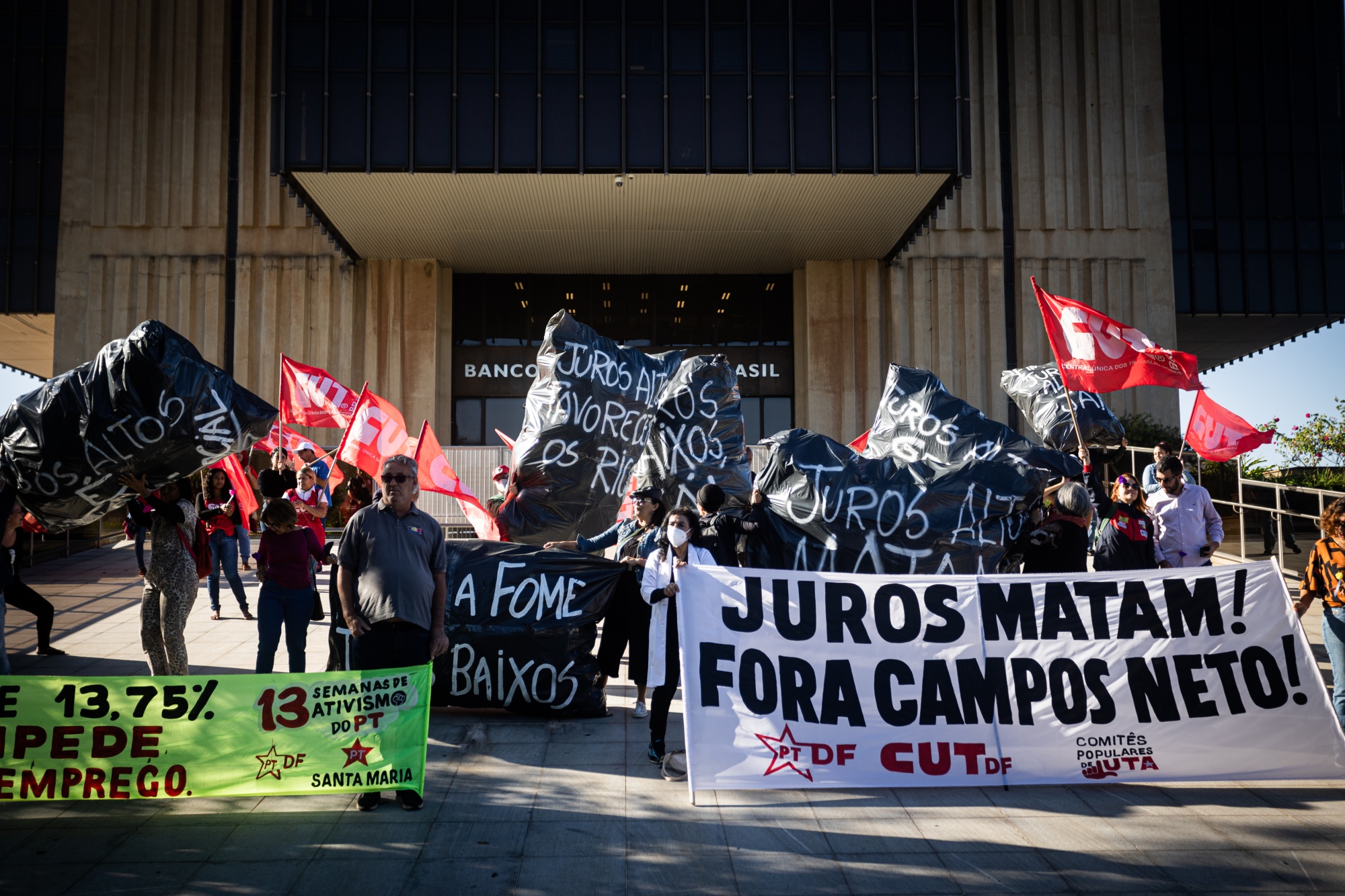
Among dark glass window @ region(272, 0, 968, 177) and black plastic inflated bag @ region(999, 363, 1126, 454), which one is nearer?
black plastic inflated bag @ region(999, 363, 1126, 454)

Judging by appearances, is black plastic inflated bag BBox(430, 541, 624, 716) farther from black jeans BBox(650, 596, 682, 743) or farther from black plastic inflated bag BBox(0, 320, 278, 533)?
→ black plastic inflated bag BBox(0, 320, 278, 533)

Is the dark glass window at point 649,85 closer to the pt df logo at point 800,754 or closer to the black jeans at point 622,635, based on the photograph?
the black jeans at point 622,635

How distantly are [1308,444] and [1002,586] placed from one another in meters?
22.9

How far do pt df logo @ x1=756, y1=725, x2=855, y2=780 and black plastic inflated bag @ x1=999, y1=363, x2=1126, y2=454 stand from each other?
7.93 m

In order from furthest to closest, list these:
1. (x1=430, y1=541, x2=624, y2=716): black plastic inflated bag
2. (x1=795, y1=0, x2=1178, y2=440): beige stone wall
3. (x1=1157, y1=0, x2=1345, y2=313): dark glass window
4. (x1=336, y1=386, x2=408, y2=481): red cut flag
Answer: (x1=1157, y1=0, x2=1345, y2=313): dark glass window < (x1=795, y1=0, x2=1178, y2=440): beige stone wall < (x1=336, y1=386, x2=408, y2=481): red cut flag < (x1=430, y1=541, x2=624, y2=716): black plastic inflated bag

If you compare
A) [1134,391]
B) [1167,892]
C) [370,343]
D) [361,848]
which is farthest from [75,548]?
[1134,391]

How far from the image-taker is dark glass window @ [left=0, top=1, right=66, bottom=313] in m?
26.5

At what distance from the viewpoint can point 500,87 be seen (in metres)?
21.4

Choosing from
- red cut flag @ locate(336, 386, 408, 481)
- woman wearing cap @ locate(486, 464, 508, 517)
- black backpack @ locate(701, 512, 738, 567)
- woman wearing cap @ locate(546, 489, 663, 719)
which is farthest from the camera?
red cut flag @ locate(336, 386, 408, 481)

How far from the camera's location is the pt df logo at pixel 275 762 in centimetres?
453

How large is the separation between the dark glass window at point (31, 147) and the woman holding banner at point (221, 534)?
2170cm

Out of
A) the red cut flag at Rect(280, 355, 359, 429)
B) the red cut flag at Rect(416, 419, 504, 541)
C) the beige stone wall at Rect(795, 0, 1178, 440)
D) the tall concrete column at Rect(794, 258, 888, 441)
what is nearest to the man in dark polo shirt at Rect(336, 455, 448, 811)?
the red cut flag at Rect(416, 419, 504, 541)

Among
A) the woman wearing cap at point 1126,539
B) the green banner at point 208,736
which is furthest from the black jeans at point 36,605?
the woman wearing cap at point 1126,539

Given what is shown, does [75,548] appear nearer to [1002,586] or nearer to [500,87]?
[500,87]
